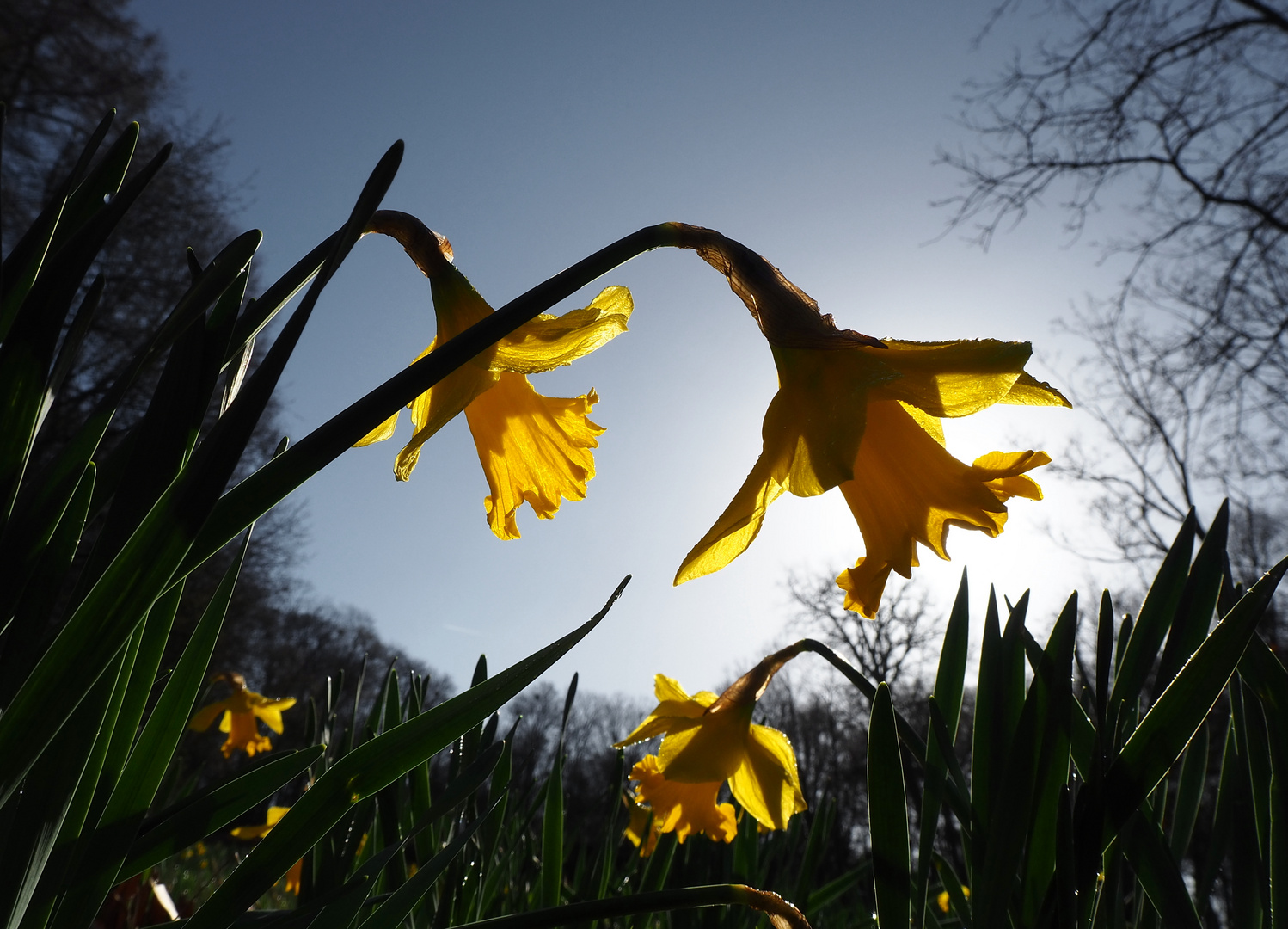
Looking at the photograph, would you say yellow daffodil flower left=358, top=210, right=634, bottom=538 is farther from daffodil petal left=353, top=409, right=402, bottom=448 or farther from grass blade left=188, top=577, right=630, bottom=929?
grass blade left=188, top=577, right=630, bottom=929

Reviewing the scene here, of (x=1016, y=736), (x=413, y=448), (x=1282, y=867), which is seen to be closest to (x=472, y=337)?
(x=413, y=448)

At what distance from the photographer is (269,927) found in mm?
668

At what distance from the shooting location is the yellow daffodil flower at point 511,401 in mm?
722

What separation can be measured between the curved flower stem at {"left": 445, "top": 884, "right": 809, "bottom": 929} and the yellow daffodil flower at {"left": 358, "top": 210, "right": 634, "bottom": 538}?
0.42 meters

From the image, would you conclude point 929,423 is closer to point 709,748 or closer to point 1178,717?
point 1178,717

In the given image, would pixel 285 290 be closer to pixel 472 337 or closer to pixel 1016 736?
pixel 472 337

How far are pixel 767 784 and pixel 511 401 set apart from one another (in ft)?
2.81

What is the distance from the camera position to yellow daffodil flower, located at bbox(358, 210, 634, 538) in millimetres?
722

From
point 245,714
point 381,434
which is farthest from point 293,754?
point 245,714

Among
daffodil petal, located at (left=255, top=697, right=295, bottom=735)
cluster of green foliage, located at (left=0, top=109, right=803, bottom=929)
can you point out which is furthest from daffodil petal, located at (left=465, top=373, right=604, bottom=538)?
daffodil petal, located at (left=255, top=697, right=295, bottom=735)

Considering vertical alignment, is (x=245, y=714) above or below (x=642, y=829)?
above

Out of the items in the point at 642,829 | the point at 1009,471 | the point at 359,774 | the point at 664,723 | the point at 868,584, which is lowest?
the point at 642,829

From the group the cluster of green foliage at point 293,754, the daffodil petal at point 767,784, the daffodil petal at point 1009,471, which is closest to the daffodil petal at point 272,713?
the daffodil petal at point 767,784

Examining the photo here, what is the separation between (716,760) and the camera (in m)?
1.19
